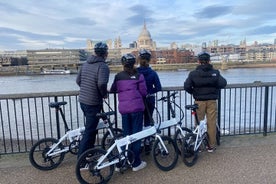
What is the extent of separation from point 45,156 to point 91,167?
0.86 meters

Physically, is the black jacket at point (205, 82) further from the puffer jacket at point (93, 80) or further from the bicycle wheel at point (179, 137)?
the puffer jacket at point (93, 80)

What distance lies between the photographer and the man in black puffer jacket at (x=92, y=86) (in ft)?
11.4

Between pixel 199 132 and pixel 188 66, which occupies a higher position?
pixel 199 132

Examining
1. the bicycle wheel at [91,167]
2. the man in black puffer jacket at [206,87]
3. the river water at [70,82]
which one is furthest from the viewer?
the river water at [70,82]

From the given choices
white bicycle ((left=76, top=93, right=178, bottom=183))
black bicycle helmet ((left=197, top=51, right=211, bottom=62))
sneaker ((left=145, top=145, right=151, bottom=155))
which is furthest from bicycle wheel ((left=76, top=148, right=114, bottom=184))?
black bicycle helmet ((left=197, top=51, right=211, bottom=62))

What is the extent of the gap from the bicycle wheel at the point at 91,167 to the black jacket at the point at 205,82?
70.8 inches

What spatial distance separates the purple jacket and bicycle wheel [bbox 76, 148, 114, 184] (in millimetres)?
670

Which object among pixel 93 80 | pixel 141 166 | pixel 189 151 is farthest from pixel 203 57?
pixel 141 166

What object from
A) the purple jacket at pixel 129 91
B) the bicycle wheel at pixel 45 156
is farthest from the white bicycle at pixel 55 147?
the purple jacket at pixel 129 91

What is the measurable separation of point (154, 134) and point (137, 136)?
301 mm

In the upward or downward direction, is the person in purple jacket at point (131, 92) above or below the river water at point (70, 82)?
above

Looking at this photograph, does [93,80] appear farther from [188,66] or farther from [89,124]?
[188,66]

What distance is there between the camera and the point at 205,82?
4.21m

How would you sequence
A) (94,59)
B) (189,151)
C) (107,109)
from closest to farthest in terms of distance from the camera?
(94,59)
(189,151)
(107,109)
